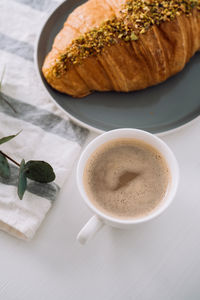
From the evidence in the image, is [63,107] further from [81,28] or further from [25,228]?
[25,228]

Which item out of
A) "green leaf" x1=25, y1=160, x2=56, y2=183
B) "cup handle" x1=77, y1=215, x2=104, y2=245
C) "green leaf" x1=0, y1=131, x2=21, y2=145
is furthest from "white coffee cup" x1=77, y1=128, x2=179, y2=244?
"green leaf" x1=0, y1=131, x2=21, y2=145

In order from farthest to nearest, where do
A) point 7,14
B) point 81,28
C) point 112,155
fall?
point 7,14 < point 81,28 < point 112,155

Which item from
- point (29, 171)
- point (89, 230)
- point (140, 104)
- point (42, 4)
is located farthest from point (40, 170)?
point (42, 4)

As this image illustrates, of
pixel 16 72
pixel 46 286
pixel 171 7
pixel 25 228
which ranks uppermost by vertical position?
pixel 171 7

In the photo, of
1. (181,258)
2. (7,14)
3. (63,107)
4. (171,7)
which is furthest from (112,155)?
(7,14)

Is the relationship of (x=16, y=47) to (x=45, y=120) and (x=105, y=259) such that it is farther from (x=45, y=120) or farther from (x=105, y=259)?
(x=105, y=259)

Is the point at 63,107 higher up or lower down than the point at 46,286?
higher up

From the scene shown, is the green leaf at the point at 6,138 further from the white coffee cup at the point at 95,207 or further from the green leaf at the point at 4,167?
the white coffee cup at the point at 95,207
